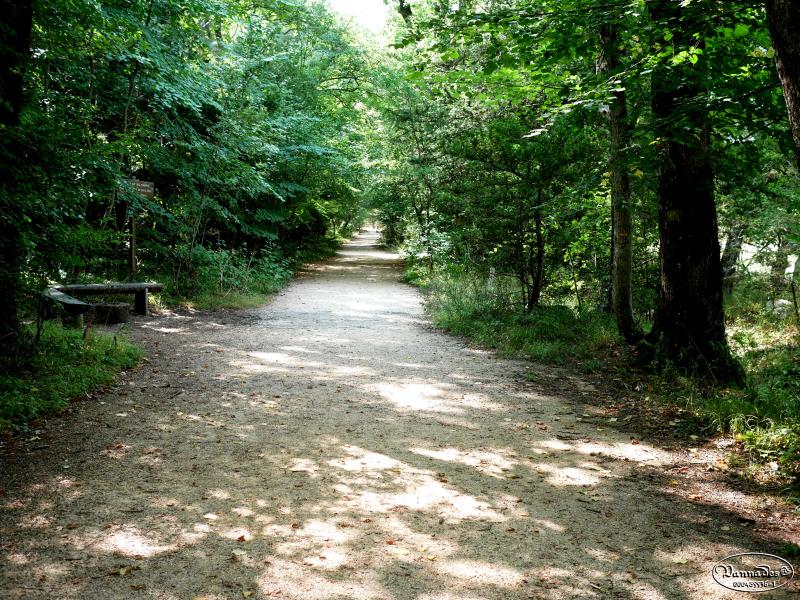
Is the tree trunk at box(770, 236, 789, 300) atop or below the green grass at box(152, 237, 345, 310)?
atop

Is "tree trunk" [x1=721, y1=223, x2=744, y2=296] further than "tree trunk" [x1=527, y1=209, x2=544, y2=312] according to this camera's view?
Yes

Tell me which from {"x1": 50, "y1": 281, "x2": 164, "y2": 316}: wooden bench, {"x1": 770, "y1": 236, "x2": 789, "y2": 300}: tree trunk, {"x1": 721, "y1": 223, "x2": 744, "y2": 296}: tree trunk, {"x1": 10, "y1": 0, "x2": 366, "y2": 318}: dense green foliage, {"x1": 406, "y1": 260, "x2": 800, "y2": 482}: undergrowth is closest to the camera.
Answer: {"x1": 406, "y1": 260, "x2": 800, "y2": 482}: undergrowth

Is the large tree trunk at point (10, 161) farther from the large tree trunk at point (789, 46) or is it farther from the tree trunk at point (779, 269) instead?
the tree trunk at point (779, 269)

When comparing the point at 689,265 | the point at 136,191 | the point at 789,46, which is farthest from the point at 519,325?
the point at 136,191

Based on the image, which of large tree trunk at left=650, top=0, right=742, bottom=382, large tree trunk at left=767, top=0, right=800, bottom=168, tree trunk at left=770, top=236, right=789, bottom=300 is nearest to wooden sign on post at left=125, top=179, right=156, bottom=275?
large tree trunk at left=650, top=0, right=742, bottom=382

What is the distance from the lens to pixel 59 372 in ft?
22.2

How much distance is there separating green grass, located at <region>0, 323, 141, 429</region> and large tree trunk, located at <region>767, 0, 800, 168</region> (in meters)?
7.07

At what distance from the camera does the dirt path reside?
3.35m

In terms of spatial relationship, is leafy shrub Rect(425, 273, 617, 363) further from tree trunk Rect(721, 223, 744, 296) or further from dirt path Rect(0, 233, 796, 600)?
tree trunk Rect(721, 223, 744, 296)

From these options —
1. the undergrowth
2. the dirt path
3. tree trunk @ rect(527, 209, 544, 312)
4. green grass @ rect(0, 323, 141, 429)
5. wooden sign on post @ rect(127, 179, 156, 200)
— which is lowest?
the dirt path

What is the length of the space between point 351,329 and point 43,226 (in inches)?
255

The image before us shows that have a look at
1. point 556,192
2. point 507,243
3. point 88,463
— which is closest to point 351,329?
point 507,243

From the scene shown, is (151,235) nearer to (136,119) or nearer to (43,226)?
(136,119)

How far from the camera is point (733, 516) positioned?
4.23m
